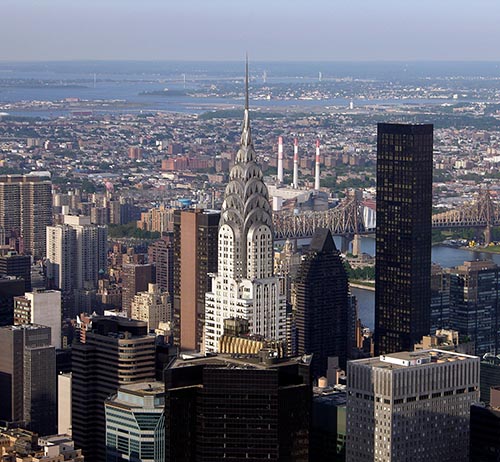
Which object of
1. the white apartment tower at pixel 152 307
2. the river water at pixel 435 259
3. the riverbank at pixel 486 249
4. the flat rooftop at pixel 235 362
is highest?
the flat rooftop at pixel 235 362

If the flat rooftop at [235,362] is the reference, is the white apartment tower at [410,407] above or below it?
below

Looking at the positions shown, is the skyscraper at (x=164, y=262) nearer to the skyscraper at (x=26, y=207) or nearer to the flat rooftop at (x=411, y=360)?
the skyscraper at (x=26, y=207)

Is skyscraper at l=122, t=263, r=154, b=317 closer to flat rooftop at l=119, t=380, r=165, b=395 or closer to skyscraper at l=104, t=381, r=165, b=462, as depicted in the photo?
flat rooftop at l=119, t=380, r=165, b=395

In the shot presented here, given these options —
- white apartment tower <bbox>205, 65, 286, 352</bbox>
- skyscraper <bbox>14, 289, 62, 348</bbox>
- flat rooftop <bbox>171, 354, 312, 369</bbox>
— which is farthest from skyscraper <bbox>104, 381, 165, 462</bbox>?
skyscraper <bbox>14, 289, 62, 348</bbox>

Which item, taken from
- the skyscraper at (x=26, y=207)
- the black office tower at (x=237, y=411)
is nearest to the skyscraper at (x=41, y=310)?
the black office tower at (x=237, y=411)

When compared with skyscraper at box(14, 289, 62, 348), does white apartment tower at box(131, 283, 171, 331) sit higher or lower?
lower

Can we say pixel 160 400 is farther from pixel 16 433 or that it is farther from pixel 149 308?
pixel 149 308
